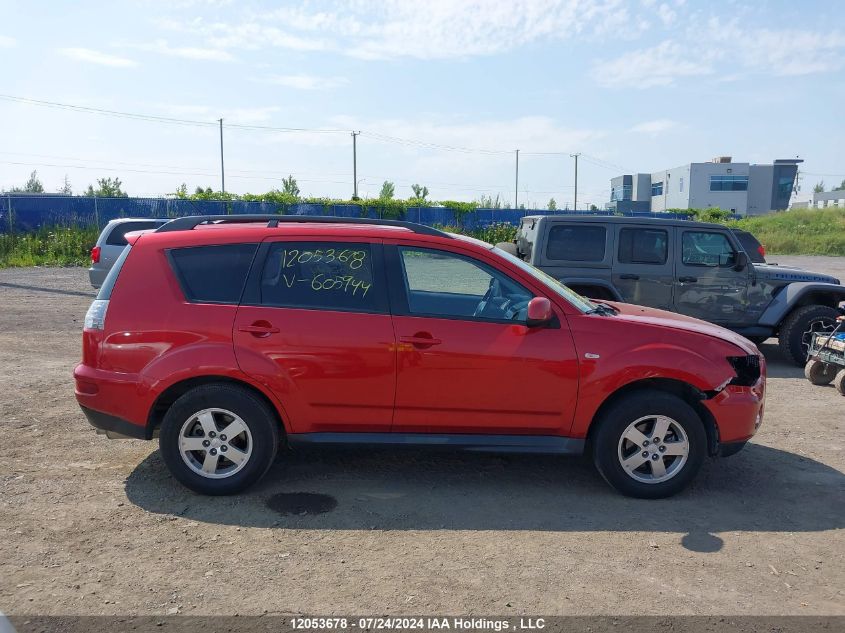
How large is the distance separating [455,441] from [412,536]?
0.79m

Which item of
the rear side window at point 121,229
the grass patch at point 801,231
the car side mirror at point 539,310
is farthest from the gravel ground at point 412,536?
the grass patch at point 801,231

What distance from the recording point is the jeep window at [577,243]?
923 cm

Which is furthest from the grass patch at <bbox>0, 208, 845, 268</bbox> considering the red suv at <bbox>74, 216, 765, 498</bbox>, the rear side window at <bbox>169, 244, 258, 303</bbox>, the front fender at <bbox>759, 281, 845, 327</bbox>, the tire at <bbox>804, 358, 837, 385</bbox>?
the rear side window at <bbox>169, 244, 258, 303</bbox>

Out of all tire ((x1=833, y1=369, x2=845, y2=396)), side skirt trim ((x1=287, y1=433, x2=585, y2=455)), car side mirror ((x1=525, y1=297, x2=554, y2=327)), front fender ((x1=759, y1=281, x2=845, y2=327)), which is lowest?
tire ((x1=833, y1=369, x2=845, y2=396))

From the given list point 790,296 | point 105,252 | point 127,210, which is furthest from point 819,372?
point 127,210

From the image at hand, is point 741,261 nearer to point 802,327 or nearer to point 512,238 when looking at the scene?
point 802,327

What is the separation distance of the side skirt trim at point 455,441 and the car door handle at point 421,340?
628mm

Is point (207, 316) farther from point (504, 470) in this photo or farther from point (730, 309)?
point (730, 309)

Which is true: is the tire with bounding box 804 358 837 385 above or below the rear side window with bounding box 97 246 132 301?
below

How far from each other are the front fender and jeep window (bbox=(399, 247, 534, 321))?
5735mm

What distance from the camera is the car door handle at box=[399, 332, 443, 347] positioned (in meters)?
4.79

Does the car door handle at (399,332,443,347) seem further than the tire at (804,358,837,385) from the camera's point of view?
No

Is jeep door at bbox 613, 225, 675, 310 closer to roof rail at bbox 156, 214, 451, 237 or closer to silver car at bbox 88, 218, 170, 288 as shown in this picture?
roof rail at bbox 156, 214, 451, 237

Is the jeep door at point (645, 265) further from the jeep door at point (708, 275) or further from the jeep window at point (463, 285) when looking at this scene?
the jeep window at point (463, 285)
